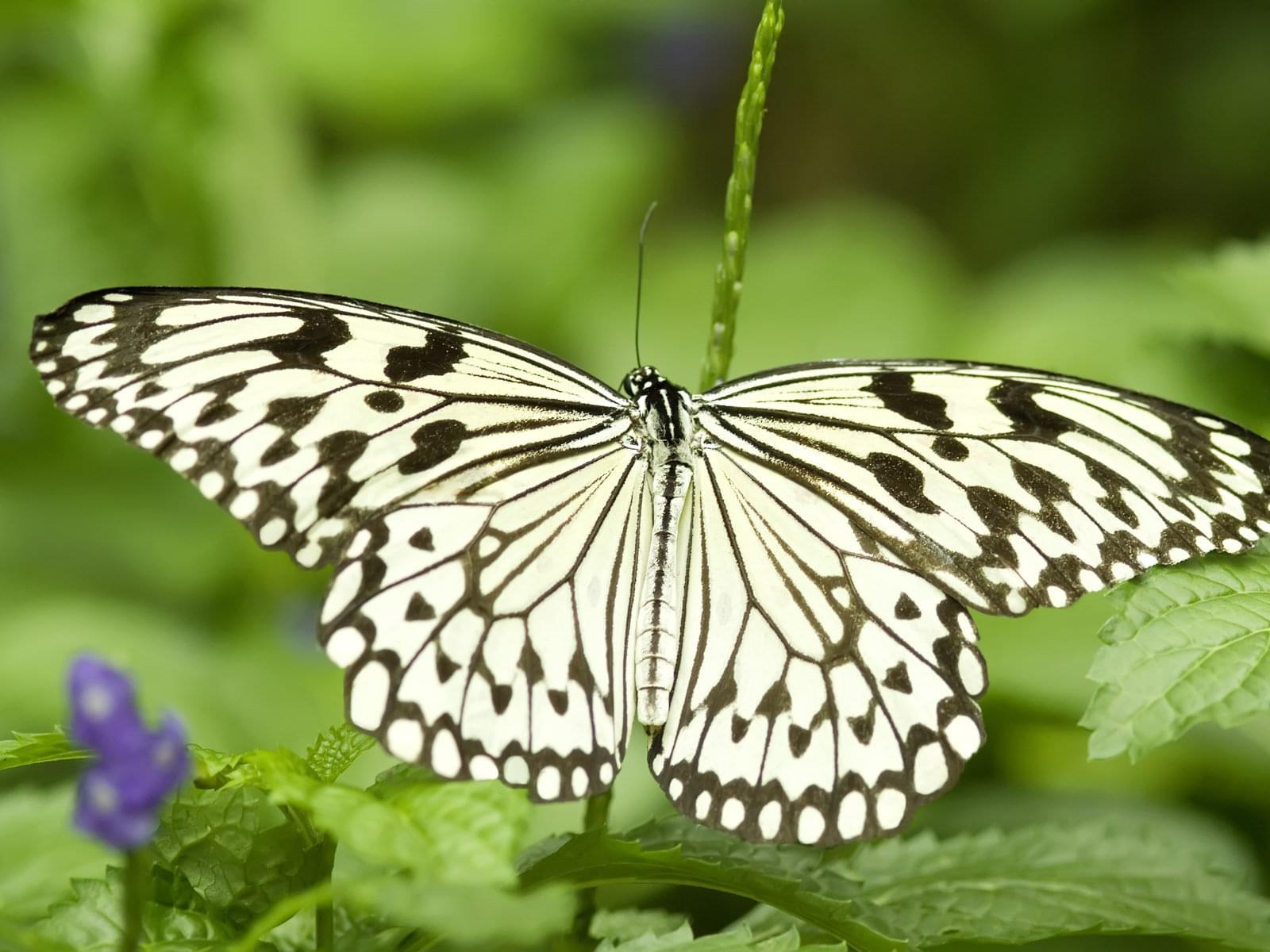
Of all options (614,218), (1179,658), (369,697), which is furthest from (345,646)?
(614,218)

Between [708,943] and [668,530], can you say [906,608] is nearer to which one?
[668,530]

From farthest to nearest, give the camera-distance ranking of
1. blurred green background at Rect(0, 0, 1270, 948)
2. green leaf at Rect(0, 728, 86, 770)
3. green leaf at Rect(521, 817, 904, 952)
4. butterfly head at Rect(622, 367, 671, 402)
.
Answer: blurred green background at Rect(0, 0, 1270, 948)
butterfly head at Rect(622, 367, 671, 402)
green leaf at Rect(521, 817, 904, 952)
green leaf at Rect(0, 728, 86, 770)

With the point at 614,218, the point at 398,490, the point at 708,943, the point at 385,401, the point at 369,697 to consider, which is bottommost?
the point at 708,943

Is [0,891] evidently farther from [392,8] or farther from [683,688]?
[392,8]

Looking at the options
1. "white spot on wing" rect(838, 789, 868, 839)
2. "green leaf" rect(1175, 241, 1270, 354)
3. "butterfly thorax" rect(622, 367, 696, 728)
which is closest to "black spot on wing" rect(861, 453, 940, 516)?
"butterfly thorax" rect(622, 367, 696, 728)

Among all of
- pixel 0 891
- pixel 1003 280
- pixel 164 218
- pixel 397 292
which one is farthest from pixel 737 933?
pixel 1003 280

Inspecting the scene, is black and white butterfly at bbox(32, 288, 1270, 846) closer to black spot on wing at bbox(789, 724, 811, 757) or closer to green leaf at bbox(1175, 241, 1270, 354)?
black spot on wing at bbox(789, 724, 811, 757)
